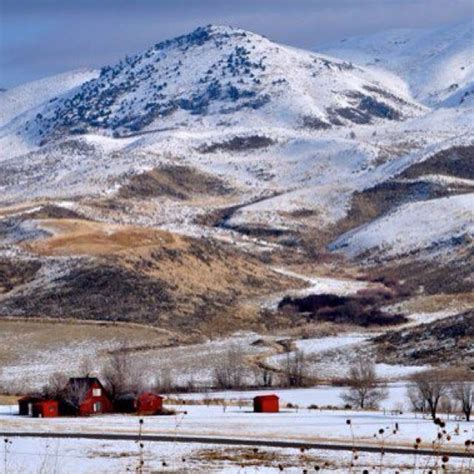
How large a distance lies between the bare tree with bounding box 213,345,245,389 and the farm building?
13.2 meters

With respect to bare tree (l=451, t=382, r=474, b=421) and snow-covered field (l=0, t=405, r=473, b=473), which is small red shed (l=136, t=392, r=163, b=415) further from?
bare tree (l=451, t=382, r=474, b=421)

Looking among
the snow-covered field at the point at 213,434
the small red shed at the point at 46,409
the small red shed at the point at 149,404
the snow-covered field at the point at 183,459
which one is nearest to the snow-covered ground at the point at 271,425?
the snow-covered field at the point at 213,434

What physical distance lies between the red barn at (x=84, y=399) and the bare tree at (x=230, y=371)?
46.9ft

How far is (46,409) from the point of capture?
61281 millimetres

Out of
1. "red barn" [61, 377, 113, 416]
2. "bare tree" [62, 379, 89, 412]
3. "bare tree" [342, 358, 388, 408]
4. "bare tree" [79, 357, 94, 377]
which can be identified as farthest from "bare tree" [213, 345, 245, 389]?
"bare tree" [62, 379, 89, 412]

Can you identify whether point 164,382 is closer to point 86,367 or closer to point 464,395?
point 86,367

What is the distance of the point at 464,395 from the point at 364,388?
8.35 metres

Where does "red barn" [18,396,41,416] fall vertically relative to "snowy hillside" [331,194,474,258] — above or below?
below

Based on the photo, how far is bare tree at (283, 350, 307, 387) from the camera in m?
78.4

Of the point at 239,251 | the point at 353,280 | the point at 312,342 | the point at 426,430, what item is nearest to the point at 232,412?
the point at 426,430

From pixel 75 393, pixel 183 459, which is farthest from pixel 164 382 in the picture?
pixel 183 459

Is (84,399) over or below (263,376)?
below

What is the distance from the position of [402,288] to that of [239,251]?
2802 centimetres

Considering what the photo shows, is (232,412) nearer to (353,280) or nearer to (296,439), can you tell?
(296,439)
